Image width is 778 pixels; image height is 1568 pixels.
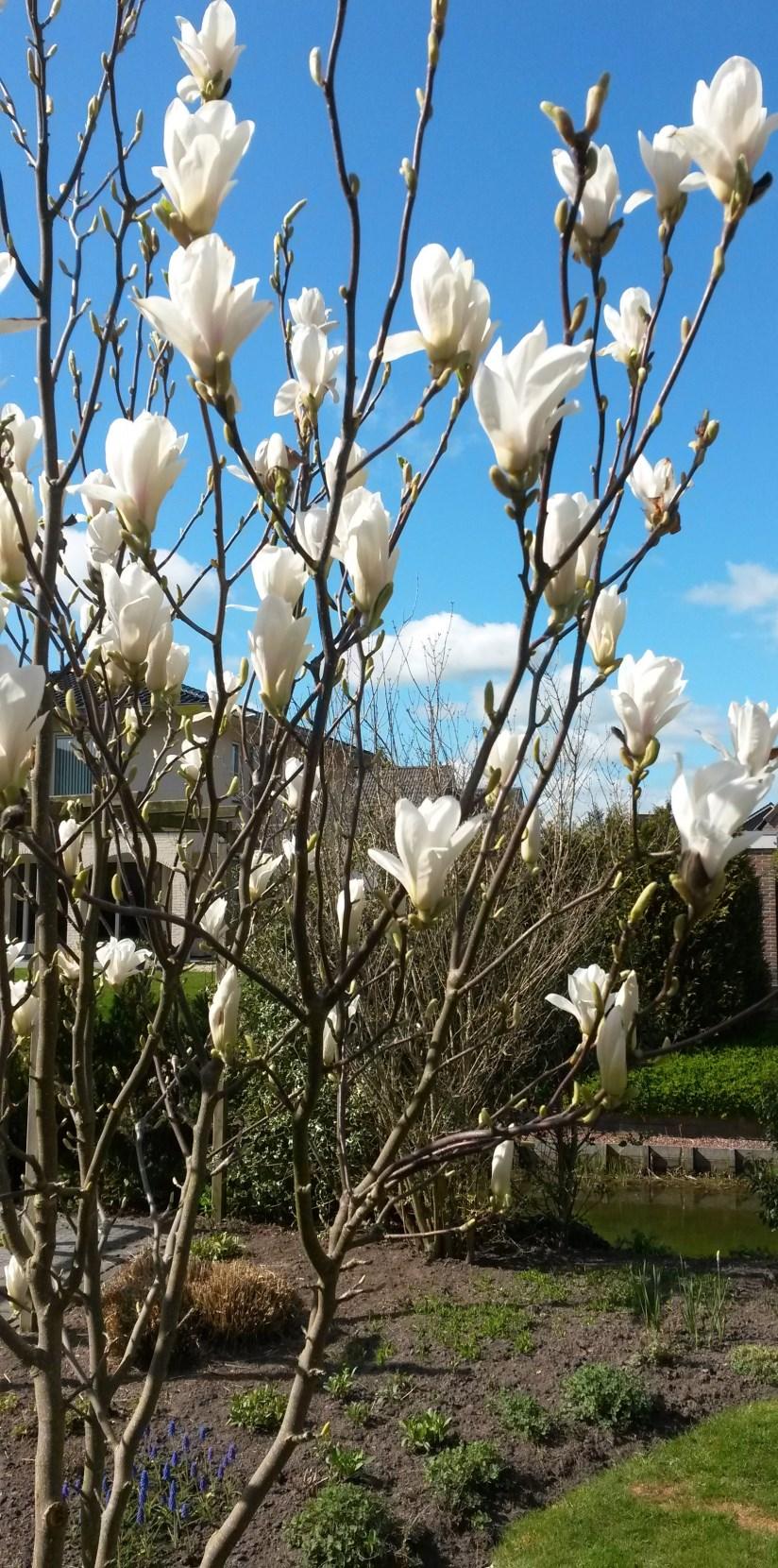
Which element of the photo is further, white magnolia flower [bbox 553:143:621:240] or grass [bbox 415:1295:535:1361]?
grass [bbox 415:1295:535:1361]

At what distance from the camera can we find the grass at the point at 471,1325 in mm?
4500

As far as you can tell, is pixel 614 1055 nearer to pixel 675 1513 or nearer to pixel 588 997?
pixel 588 997

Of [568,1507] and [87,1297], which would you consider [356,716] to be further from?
[568,1507]

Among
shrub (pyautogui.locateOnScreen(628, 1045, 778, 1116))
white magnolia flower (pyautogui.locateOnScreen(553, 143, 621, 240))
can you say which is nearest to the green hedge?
shrub (pyautogui.locateOnScreen(628, 1045, 778, 1116))

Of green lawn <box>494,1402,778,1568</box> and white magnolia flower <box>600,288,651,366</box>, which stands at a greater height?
white magnolia flower <box>600,288,651,366</box>

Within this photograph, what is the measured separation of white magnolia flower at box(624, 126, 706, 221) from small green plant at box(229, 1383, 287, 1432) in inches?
142

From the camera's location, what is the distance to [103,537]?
67.8 inches

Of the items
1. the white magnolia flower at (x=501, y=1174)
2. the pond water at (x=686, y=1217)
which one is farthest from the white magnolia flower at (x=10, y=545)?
the pond water at (x=686, y=1217)

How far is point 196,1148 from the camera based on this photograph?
1631mm

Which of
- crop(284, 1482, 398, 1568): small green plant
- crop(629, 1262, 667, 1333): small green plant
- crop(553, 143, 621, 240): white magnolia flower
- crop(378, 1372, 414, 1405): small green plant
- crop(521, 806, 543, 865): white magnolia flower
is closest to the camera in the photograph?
crop(553, 143, 621, 240): white magnolia flower

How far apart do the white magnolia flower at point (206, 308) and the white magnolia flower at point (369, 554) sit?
0.64 feet

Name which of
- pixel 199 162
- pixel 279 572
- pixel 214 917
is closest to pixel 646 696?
pixel 279 572

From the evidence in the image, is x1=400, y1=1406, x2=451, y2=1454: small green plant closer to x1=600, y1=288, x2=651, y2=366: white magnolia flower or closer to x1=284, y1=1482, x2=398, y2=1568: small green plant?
x1=284, y1=1482, x2=398, y2=1568: small green plant

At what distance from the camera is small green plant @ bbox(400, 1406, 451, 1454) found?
381 centimetres
